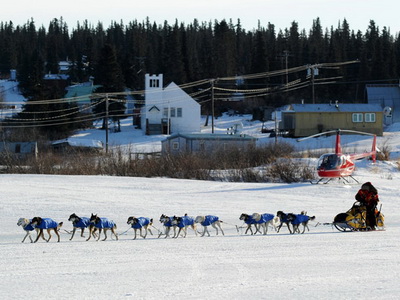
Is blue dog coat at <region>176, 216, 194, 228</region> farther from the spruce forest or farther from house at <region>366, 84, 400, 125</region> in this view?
house at <region>366, 84, 400, 125</region>

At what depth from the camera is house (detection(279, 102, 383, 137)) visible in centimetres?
6384

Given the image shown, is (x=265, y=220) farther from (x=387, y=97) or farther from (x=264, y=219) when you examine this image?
(x=387, y=97)

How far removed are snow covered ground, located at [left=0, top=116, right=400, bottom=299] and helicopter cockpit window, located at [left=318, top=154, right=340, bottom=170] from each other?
4221mm

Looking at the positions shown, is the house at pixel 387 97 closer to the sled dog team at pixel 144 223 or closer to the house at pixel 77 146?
the house at pixel 77 146

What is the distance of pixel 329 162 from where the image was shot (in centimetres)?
2742

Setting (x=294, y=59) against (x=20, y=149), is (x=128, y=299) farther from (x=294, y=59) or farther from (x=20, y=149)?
(x=294, y=59)

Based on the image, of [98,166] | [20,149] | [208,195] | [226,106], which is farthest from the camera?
[226,106]

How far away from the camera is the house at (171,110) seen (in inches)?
2771

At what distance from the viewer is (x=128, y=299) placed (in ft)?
28.3

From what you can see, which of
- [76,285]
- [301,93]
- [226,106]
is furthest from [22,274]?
[301,93]

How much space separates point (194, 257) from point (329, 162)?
16555mm

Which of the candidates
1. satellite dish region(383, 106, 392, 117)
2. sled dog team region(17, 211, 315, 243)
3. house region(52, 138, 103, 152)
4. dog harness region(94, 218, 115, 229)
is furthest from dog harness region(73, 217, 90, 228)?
satellite dish region(383, 106, 392, 117)

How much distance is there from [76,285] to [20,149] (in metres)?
43.9

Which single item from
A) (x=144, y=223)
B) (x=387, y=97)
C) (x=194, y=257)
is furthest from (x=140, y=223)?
(x=387, y=97)
